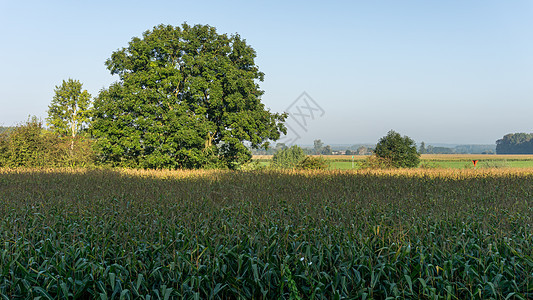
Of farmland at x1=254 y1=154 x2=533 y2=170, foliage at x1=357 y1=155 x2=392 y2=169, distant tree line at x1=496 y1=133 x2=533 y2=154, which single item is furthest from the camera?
distant tree line at x1=496 y1=133 x2=533 y2=154

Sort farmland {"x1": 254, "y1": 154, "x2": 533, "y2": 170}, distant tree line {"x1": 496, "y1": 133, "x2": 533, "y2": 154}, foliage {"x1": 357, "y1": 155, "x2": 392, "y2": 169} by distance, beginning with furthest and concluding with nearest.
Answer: distant tree line {"x1": 496, "y1": 133, "x2": 533, "y2": 154}, foliage {"x1": 357, "y1": 155, "x2": 392, "y2": 169}, farmland {"x1": 254, "y1": 154, "x2": 533, "y2": 170}

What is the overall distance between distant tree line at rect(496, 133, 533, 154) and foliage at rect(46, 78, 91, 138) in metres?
127

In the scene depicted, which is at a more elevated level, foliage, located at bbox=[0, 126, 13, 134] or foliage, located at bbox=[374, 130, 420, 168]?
foliage, located at bbox=[0, 126, 13, 134]

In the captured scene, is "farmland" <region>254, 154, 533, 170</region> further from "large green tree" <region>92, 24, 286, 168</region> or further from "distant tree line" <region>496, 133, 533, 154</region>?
"distant tree line" <region>496, 133, 533, 154</region>

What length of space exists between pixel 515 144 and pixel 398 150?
110 metres

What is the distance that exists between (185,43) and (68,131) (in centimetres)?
2871

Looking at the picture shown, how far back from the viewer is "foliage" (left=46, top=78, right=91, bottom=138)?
144 feet

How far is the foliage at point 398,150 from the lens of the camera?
33.7 meters

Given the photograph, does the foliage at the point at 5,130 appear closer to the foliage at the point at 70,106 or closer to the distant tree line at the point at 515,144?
the foliage at the point at 70,106


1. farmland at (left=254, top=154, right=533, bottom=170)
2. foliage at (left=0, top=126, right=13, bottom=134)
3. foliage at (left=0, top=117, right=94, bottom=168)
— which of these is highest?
foliage at (left=0, top=126, right=13, bottom=134)

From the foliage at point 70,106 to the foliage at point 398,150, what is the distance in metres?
36.3

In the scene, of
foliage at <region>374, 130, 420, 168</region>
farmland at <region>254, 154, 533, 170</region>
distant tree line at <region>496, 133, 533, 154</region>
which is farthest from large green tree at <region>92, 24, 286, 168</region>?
distant tree line at <region>496, 133, 533, 154</region>

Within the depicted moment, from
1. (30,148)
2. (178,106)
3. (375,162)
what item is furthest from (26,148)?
(375,162)

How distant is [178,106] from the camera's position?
68.3 ft
